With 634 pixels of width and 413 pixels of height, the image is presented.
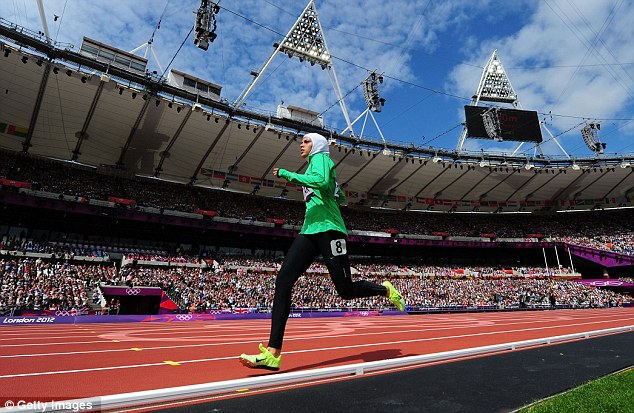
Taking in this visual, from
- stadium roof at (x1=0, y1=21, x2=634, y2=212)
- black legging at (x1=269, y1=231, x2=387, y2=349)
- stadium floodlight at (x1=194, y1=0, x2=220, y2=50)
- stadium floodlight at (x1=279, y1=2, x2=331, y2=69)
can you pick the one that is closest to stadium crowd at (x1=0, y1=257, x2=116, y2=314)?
stadium roof at (x1=0, y1=21, x2=634, y2=212)

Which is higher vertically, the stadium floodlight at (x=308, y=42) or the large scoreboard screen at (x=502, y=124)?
the stadium floodlight at (x=308, y=42)

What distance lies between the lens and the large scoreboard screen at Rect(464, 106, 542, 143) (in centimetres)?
4094

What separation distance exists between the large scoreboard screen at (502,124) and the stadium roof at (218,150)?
2512 mm

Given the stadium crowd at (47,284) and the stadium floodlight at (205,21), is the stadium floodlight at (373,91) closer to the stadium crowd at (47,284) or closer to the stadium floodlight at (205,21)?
the stadium floodlight at (205,21)

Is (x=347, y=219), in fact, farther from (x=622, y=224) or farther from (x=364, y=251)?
(x=622, y=224)

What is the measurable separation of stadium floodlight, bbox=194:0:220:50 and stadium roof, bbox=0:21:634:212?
6.78m

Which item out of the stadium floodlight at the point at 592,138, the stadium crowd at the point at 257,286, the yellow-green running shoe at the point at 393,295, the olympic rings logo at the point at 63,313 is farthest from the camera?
the stadium floodlight at the point at 592,138

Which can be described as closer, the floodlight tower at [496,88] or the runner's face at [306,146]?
the runner's face at [306,146]

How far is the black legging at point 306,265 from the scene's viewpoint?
10.8ft

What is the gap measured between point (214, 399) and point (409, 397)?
4.23 feet

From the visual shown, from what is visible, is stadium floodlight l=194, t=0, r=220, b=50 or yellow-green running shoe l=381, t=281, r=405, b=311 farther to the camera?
stadium floodlight l=194, t=0, r=220, b=50

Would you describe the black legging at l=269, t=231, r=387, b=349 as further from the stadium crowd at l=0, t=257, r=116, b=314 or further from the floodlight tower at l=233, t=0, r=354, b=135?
the floodlight tower at l=233, t=0, r=354, b=135

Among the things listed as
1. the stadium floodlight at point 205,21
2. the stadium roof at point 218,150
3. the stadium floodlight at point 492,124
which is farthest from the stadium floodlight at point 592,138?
the stadium floodlight at point 205,21

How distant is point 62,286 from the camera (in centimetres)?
1956
